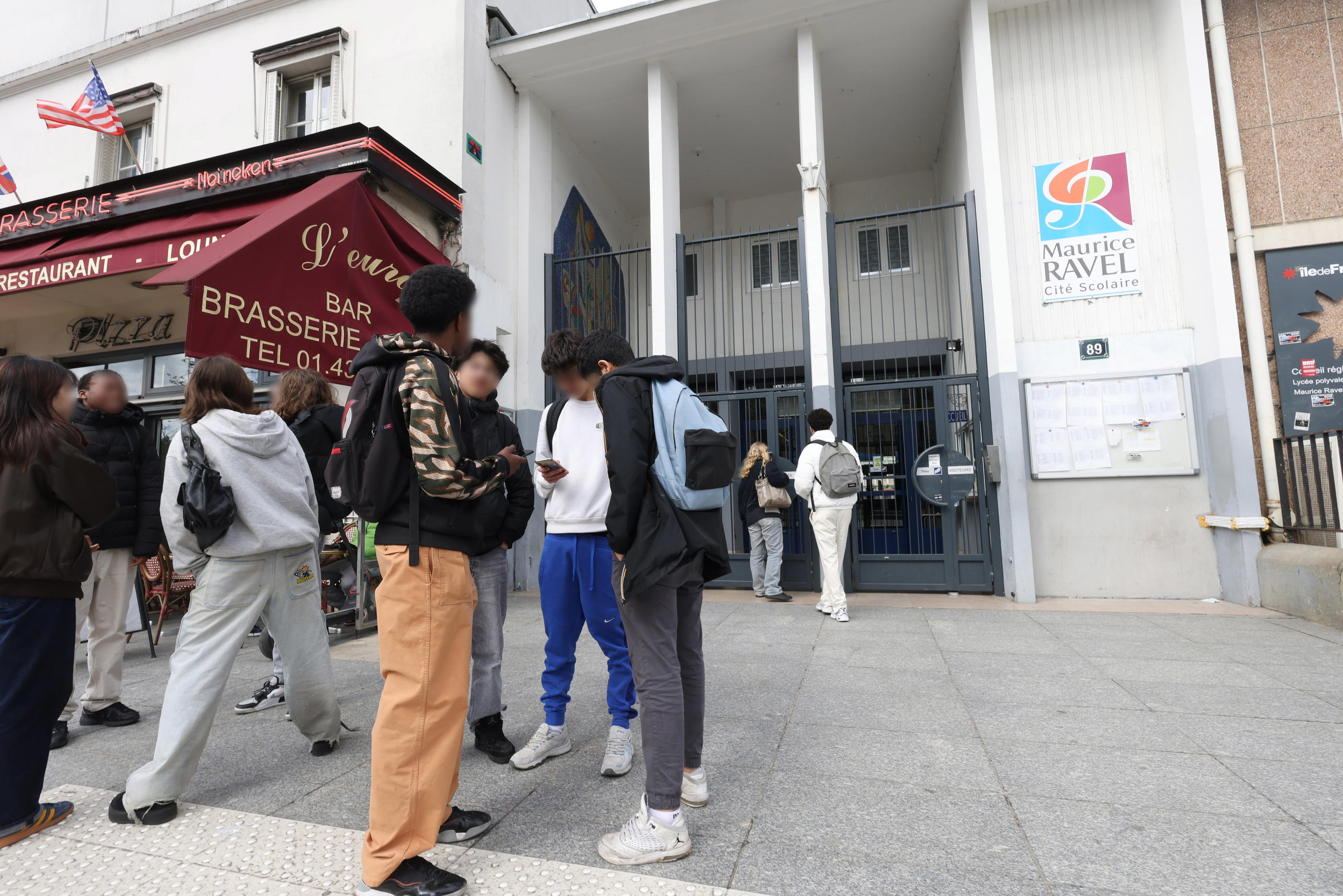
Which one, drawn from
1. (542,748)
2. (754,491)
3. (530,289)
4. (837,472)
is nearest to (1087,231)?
(837,472)

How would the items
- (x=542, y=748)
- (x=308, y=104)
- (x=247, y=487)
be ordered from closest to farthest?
(x=247, y=487)
(x=542, y=748)
(x=308, y=104)

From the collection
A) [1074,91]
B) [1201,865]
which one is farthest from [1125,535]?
[1201,865]

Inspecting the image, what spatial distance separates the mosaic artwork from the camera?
871 centimetres

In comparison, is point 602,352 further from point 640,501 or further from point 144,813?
point 144,813

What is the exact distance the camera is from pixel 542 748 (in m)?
2.78

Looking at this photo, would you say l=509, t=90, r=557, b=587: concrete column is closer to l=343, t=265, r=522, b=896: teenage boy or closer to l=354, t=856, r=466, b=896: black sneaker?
l=343, t=265, r=522, b=896: teenage boy

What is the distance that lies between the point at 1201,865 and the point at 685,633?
5.55 feet

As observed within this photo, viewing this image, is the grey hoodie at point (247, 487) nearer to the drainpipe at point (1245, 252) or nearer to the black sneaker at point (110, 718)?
the black sneaker at point (110, 718)

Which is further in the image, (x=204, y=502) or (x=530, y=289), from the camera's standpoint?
(x=530, y=289)

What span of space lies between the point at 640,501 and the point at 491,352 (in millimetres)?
1020

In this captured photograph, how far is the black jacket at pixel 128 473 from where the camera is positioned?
139 inches

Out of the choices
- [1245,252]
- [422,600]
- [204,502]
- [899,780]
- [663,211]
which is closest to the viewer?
[422,600]

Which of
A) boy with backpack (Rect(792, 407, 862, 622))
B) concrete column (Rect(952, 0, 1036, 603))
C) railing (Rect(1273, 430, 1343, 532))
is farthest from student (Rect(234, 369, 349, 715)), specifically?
railing (Rect(1273, 430, 1343, 532))

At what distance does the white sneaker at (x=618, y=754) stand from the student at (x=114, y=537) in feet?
8.98
